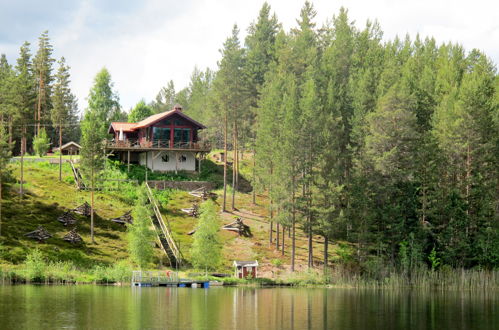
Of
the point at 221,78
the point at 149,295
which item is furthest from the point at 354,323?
the point at 221,78

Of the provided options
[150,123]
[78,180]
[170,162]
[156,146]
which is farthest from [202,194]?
A: [78,180]

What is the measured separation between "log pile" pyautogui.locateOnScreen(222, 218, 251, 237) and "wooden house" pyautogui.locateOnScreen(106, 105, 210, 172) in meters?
16.0

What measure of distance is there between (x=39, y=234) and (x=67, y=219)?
14.9ft

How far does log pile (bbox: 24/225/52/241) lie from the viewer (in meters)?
56.9

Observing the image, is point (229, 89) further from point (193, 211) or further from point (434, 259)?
point (434, 259)

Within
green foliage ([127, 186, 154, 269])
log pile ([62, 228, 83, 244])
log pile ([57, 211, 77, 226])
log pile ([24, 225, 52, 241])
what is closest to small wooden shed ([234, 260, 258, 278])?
green foliage ([127, 186, 154, 269])

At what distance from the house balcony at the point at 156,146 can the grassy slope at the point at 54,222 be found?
27.5 feet

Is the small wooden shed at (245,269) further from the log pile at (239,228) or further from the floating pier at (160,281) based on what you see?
the log pile at (239,228)

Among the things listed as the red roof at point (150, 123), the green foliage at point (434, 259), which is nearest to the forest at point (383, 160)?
the green foliage at point (434, 259)

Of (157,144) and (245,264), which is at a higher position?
(157,144)

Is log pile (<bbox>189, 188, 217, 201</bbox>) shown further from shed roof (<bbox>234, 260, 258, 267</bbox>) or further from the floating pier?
the floating pier

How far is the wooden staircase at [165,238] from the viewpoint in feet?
191

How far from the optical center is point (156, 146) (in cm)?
7975

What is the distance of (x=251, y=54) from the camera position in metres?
92.3
